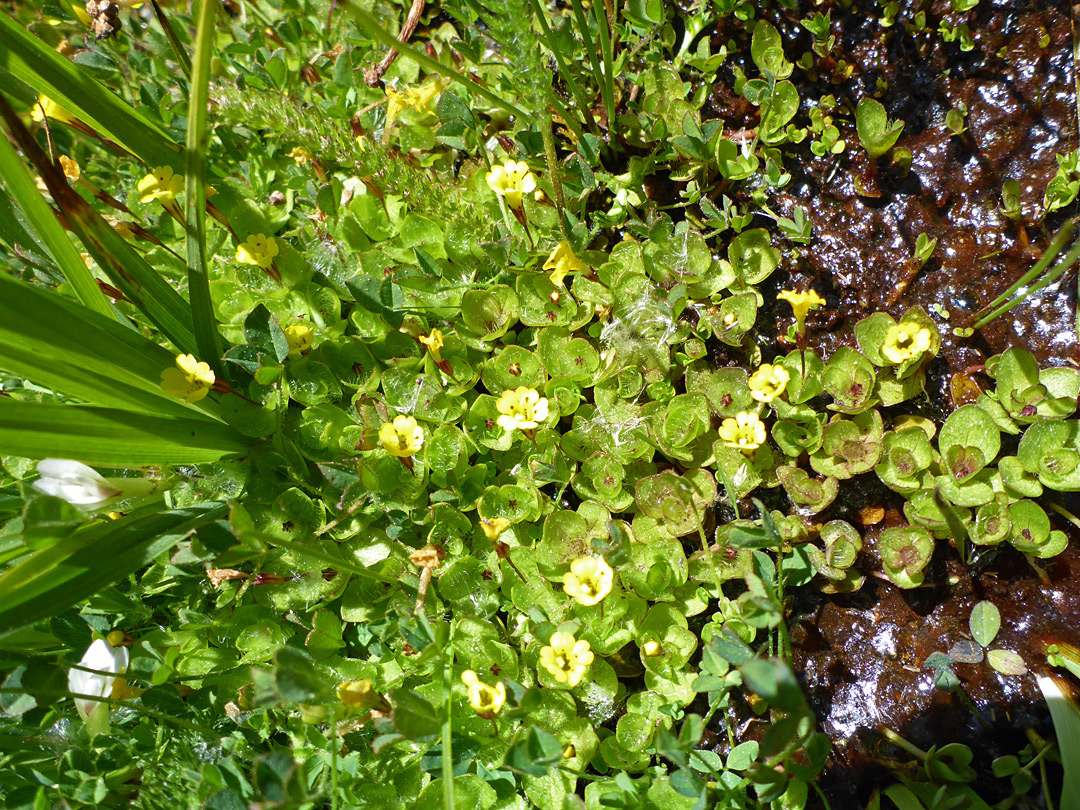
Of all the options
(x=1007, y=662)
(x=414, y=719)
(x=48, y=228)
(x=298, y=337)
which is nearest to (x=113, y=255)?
(x=48, y=228)

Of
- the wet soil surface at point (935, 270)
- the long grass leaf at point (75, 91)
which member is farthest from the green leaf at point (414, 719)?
the long grass leaf at point (75, 91)

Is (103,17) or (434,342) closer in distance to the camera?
(434,342)

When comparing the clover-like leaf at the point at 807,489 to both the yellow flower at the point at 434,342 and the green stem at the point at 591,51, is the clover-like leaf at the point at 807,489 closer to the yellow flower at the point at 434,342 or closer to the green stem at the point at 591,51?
the yellow flower at the point at 434,342

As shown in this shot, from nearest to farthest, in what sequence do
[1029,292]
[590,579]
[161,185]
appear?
[590,579], [1029,292], [161,185]

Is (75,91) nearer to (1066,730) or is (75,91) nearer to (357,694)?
(357,694)

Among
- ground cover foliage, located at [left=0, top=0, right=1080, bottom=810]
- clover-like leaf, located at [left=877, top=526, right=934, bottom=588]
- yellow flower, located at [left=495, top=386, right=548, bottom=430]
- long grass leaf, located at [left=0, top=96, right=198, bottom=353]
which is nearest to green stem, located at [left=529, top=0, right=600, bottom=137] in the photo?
ground cover foliage, located at [left=0, top=0, right=1080, bottom=810]
